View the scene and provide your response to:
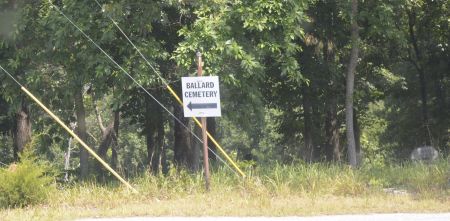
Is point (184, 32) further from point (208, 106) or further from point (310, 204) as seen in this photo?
point (310, 204)

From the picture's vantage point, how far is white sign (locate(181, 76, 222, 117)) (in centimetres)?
1099

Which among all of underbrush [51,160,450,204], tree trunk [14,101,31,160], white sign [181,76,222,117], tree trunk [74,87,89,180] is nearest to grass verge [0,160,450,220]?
underbrush [51,160,450,204]

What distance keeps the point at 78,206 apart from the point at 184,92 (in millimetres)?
2653

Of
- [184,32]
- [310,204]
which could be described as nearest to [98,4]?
[184,32]

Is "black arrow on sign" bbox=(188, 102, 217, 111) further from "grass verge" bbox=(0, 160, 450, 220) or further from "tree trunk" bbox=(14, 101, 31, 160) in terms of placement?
"tree trunk" bbox=(14, 101, 31, 160)

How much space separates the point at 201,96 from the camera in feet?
36.4

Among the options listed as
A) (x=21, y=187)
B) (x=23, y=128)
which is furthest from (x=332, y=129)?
(x=21, y=187)

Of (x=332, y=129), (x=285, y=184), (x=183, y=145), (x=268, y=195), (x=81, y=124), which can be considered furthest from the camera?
(x=332, y=129)

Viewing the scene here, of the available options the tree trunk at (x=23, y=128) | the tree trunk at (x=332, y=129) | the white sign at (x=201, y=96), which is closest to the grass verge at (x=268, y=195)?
the white sign at (x=201, y=96)

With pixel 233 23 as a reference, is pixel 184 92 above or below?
below

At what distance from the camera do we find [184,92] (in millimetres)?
11102

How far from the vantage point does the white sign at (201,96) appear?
1099 cm

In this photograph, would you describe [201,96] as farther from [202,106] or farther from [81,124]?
[81,124]

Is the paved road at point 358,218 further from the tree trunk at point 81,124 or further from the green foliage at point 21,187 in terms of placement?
the tree trunk at point 81,124
